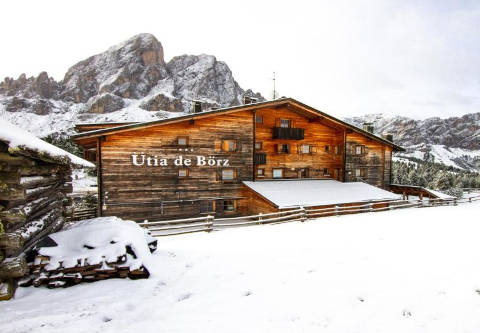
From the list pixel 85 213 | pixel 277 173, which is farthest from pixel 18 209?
pixel 277 173

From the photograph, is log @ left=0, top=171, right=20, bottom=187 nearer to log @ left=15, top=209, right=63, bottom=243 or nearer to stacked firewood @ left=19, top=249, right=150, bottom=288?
log @ left=15, top=209, right=63, bottom=243

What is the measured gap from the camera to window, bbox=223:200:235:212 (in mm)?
20795

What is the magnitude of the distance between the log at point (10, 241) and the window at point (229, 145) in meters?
16.5

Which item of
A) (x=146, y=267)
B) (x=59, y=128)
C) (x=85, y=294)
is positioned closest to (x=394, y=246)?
(x=146, y=267)

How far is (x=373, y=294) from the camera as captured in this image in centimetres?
511

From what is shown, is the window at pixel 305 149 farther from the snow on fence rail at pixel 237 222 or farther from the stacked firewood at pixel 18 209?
the stacked firewood at pixel 18 209

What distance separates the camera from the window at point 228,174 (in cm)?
2073

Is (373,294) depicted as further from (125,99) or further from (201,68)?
(201,68)

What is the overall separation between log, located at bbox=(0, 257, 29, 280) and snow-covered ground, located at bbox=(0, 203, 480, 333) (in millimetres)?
413

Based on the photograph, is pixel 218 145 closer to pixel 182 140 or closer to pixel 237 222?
pixel 182 140

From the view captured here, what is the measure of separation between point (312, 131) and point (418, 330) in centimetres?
2259

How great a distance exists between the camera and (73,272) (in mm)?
5215

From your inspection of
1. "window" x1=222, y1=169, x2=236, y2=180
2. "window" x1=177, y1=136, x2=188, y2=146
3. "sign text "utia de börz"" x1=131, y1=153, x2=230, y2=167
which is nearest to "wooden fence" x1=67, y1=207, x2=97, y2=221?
"sign text "utia de börz"" x1=131, y1=153, x2=230, y2=167

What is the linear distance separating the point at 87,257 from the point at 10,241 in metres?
1.43
